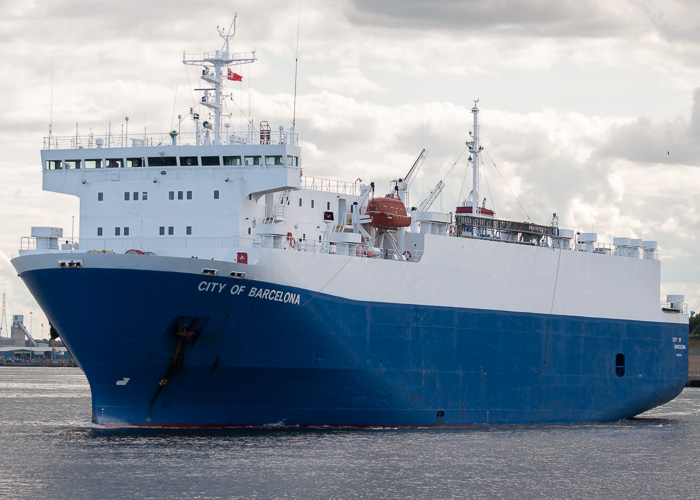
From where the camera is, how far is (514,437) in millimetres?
38312

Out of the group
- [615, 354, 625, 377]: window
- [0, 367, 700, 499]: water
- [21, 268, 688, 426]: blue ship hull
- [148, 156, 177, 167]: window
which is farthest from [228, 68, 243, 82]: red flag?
[615, 354, 625, 377]: window

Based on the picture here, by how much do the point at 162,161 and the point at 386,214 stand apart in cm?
773

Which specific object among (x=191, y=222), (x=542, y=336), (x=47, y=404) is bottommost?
(x=47, y=404)

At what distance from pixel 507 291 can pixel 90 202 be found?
15182 millimetres

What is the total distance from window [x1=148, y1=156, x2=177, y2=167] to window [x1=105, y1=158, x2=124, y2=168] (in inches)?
38.3

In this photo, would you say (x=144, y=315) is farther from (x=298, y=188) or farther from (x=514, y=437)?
(x=514, y=437)

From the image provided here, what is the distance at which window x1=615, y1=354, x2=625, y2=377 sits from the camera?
46222 millimetres

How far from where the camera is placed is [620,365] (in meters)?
46.4

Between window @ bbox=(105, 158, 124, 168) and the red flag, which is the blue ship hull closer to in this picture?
window @ bbox=(105, 158, 124, 168)

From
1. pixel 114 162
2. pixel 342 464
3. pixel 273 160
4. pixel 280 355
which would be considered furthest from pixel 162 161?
pixel 342 464

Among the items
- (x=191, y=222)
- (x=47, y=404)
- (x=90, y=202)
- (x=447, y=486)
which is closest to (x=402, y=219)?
(x=191, y=222)

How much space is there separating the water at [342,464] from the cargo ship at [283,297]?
1211 millimetres

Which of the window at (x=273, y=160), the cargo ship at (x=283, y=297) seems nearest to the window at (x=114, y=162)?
the cargo ship at (x=283, y=297)

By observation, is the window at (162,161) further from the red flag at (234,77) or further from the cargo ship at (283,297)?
the red flag at (234,77)
